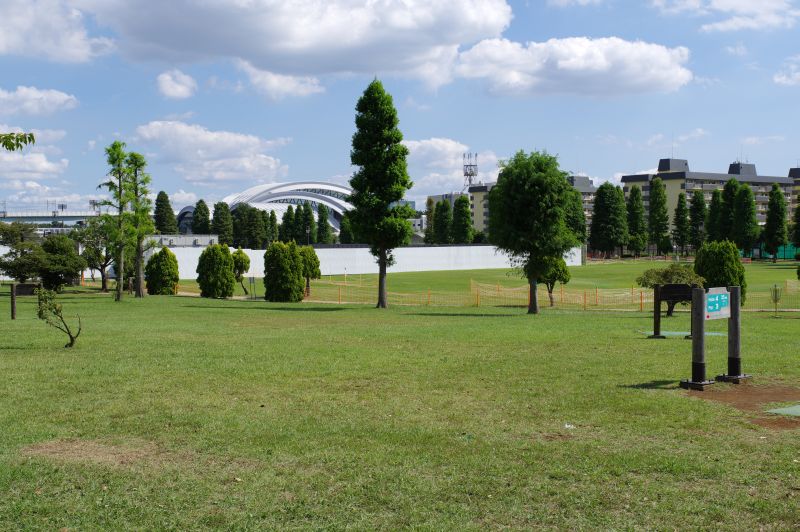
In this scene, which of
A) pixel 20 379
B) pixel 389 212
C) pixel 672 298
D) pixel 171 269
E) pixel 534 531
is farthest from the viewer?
pixel 171 269

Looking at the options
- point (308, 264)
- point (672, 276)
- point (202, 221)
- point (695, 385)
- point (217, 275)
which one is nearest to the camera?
point (695, 385)

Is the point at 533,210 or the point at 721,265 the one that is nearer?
the point at 533,210

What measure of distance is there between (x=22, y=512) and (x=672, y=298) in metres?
14.1

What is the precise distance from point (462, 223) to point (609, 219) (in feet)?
75.3

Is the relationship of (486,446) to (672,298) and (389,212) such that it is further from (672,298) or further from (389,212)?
(389,212)

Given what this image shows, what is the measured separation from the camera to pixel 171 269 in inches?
1748

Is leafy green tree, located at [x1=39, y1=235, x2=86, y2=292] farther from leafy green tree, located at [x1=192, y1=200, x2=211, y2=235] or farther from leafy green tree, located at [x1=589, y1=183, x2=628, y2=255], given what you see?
leafy green tree, located at [x1=192, y1=200, x2=211, y2=235]

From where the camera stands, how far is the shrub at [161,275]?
43.9 metres

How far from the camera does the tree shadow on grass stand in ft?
34.8

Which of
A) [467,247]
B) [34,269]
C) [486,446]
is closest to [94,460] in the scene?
[486,446]

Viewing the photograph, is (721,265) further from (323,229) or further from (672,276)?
(323,229)

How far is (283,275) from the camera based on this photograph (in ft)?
130

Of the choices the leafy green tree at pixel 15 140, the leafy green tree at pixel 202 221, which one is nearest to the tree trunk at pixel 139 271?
the leafy green tree at pixel 15 140

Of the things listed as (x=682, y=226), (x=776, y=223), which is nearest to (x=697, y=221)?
(x=682, y=226)
